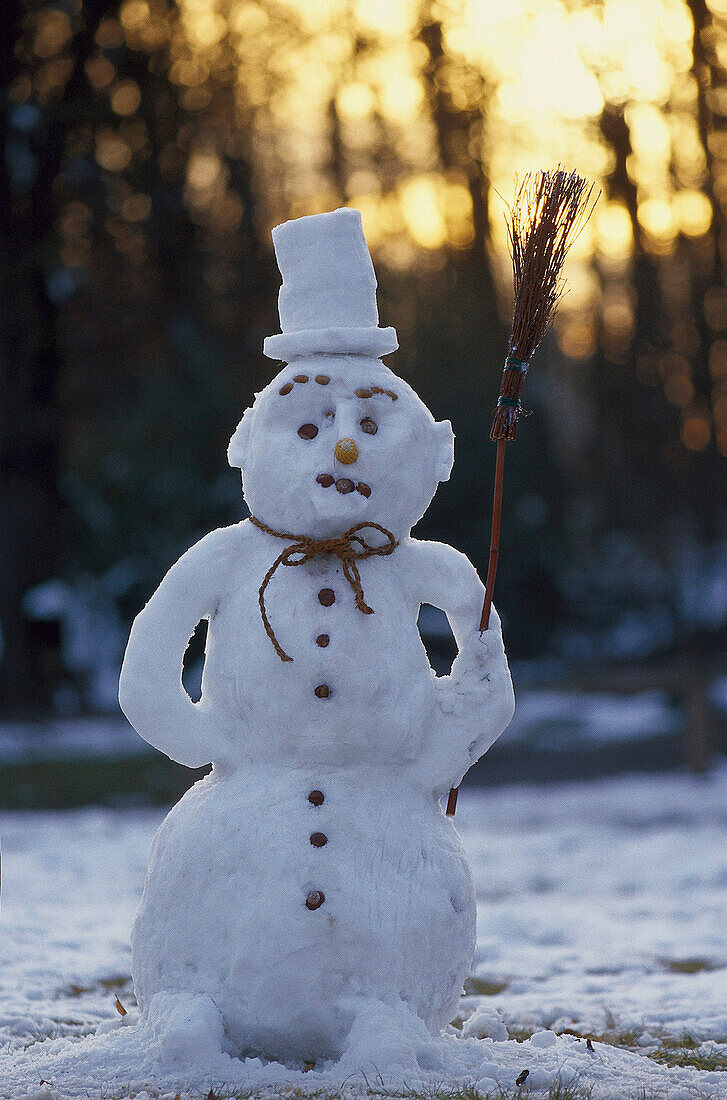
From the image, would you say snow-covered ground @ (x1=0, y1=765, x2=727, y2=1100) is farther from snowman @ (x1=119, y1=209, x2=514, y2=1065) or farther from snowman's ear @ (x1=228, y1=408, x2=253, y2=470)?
snowman's ear @ (x1=228, y1=408, x2=253, y2=470)

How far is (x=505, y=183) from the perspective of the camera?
15.6 metres

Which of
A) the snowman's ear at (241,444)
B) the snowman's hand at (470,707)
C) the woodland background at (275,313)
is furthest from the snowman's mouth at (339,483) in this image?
the woodland background at (275,313)

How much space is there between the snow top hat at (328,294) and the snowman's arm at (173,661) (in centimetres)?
72

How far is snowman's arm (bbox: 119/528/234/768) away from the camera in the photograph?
13.3 feet

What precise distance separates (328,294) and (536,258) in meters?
0.68

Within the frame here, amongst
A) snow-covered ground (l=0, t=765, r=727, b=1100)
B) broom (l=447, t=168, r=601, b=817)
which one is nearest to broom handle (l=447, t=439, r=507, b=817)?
broom (l=447, t=168, r=601, b=817)

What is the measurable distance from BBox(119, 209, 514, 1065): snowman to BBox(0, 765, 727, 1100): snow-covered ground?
0.73 feet

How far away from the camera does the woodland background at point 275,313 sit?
1380cm

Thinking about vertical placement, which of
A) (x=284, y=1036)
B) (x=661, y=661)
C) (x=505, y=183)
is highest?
(x=505, y=183)

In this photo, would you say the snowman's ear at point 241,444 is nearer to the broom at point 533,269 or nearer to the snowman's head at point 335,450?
the snowman's head at point 335,450

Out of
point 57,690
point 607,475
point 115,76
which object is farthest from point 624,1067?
point 115,76

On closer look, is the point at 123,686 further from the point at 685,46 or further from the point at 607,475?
the point at 685,46

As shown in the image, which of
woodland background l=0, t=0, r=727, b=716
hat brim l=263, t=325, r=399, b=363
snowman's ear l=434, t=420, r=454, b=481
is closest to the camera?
hat brim l=263, t=325, r=399, b=363

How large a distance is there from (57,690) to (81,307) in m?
4.37
